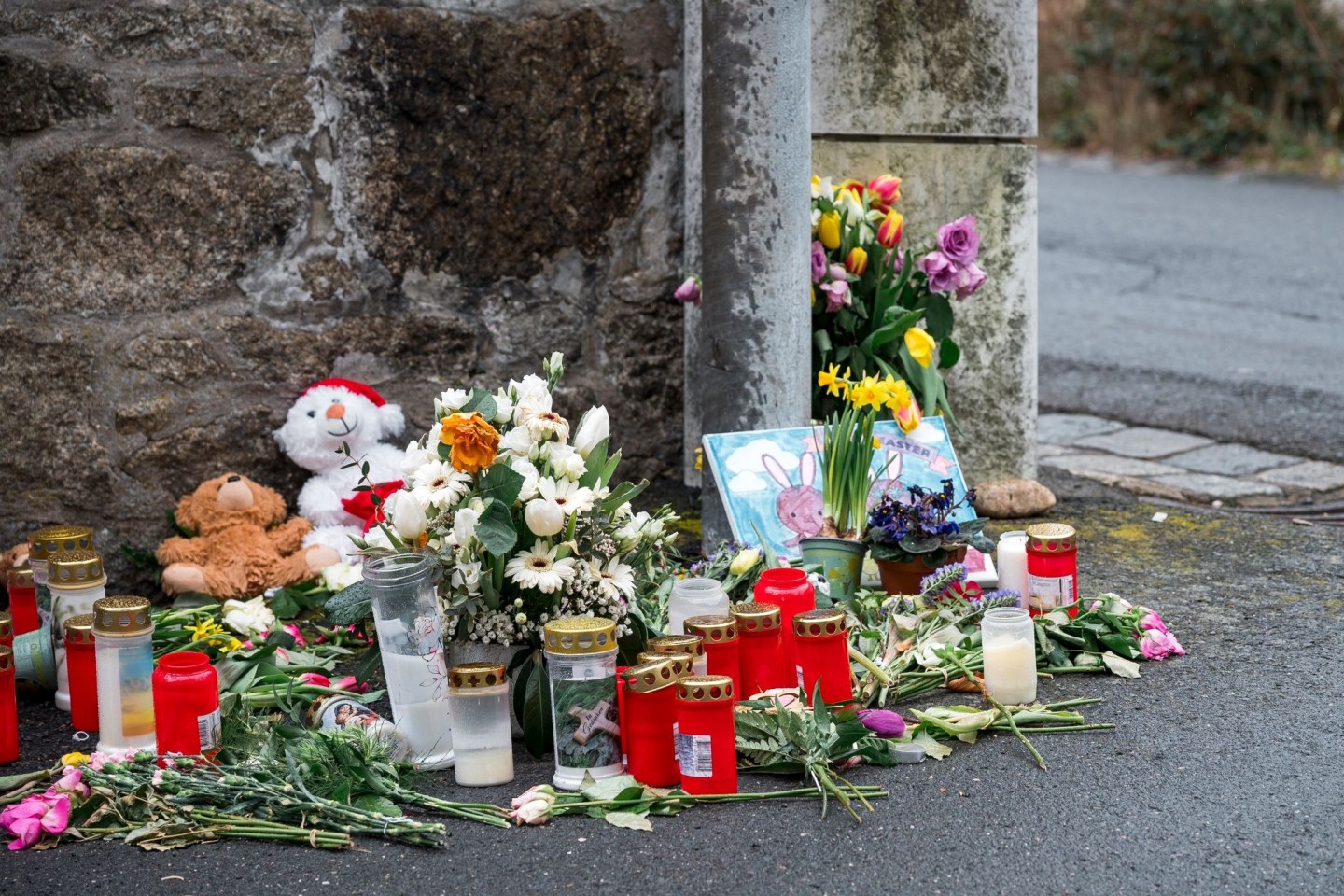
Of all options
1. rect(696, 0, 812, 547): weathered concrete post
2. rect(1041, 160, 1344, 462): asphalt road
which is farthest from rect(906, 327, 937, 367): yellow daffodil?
rect(1041, 160, 1344, 462): asphalt road

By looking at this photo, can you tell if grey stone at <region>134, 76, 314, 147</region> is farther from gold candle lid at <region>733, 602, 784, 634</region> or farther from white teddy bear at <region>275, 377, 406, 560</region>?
gold candle lid at <region>733, 602, 784, 634</region>

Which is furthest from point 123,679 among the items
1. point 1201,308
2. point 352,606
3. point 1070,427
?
point 1201,308

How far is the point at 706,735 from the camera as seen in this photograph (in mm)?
2402

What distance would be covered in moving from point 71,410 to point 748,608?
1.90m

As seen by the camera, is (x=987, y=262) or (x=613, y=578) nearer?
(x=613, y=578)

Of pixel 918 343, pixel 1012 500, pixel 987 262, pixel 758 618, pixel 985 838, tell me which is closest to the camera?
pixel 985 838

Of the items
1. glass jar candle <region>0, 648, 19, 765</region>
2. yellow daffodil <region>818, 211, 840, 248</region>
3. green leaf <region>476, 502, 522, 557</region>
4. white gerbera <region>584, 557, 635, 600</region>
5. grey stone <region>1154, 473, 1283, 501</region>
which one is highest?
yellow daffodil <region>818, 211, 840, 248</region>

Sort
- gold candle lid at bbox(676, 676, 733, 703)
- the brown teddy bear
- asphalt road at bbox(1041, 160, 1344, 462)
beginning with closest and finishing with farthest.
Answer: gold candle lid at bbox(676, 676, 733, 703) < the brown teddy bear < asphalt road at bbox(1041, 160, 1344, 462)

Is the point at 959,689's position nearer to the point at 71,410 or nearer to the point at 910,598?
the point at 910,598

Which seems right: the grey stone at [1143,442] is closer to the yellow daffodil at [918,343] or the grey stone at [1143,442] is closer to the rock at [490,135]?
the yellow daffodil at [918,343]

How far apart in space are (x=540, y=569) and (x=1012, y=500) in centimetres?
192

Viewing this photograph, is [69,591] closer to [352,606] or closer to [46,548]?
[46,548]

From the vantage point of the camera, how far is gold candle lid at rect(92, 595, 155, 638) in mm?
2629

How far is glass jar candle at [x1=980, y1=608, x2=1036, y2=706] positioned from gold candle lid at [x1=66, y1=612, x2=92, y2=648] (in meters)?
1.70
